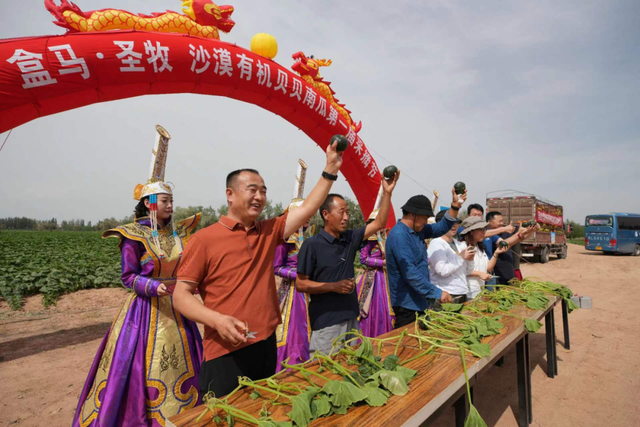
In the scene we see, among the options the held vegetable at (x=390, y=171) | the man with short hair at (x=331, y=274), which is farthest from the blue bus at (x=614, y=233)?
the held vegetable at (x=390, y=171)

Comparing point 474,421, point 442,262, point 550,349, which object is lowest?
point 550,349

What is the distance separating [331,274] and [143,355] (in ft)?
4.51

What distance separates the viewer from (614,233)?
1681 cm

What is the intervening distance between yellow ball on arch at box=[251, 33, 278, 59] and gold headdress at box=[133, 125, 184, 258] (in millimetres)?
2044

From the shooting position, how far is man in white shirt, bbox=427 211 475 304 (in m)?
3.02

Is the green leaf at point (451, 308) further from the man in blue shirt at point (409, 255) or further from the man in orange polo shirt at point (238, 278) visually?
the man in orange polo shirt at point (238, 278)

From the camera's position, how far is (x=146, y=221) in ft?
8.90

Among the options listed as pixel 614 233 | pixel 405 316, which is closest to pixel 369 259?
pixel 405 316

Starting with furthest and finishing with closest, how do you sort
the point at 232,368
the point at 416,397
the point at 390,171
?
1. the point at 390,171
2. the point at 232,368
3. the point at 416,397

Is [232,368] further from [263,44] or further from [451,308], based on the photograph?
[263,44]

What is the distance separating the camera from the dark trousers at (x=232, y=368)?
1520 millimetres

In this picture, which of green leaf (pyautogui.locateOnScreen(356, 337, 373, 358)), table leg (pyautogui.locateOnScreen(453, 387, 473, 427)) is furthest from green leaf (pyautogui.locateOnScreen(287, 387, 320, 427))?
table leg (pyautogui.locateOnScreen(453, 387, 473, 427))

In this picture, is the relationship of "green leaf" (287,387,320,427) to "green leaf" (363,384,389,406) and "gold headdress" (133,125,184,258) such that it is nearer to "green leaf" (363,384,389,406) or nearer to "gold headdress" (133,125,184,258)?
"green leaf" (363,384,389,406)

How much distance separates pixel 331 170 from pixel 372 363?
86 cm
